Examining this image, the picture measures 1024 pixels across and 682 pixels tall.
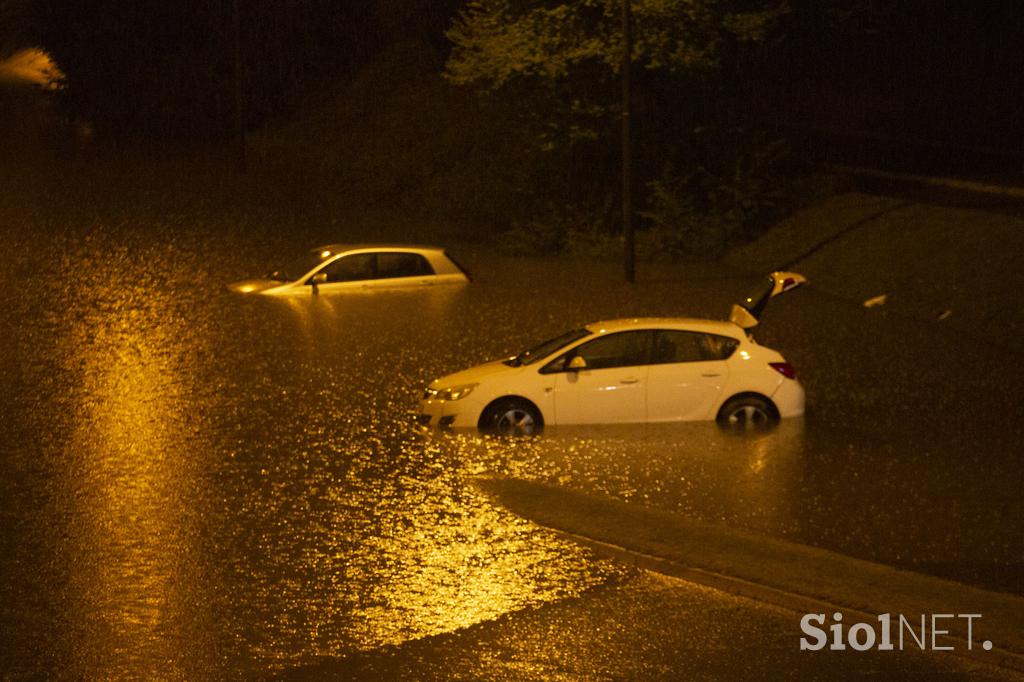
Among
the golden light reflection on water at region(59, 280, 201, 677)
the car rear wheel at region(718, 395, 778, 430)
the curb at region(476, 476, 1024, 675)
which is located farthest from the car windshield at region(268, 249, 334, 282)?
the curb at region(476, 476, 1024, 675)

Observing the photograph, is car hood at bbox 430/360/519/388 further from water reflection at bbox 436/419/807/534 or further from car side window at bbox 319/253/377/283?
car side window at bbox 319/253/377/283

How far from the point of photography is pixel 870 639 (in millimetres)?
9305

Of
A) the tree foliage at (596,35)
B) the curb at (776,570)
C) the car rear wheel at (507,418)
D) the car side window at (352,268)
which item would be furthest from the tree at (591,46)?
the curb at (776,570)

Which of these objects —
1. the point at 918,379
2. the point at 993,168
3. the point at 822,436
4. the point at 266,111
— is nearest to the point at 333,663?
the point at 822,436

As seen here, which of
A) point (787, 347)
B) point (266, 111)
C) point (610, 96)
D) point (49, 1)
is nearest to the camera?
point (787, 347)

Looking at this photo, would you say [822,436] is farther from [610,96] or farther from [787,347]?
[610,96]

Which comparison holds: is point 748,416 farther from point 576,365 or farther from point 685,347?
point 576,365

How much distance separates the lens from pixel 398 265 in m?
26.5

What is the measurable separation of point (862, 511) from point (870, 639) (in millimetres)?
3522

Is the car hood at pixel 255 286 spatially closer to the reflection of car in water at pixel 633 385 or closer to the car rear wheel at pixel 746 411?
the reflection of car in water at pixel 633 385

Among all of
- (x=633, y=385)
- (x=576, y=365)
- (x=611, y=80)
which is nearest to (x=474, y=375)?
(x=576, y=365)

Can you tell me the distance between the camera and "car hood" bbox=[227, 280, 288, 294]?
26.4 m

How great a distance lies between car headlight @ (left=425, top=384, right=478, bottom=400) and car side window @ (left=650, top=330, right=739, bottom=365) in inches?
84.2

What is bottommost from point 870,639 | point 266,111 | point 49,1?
point 870,639
